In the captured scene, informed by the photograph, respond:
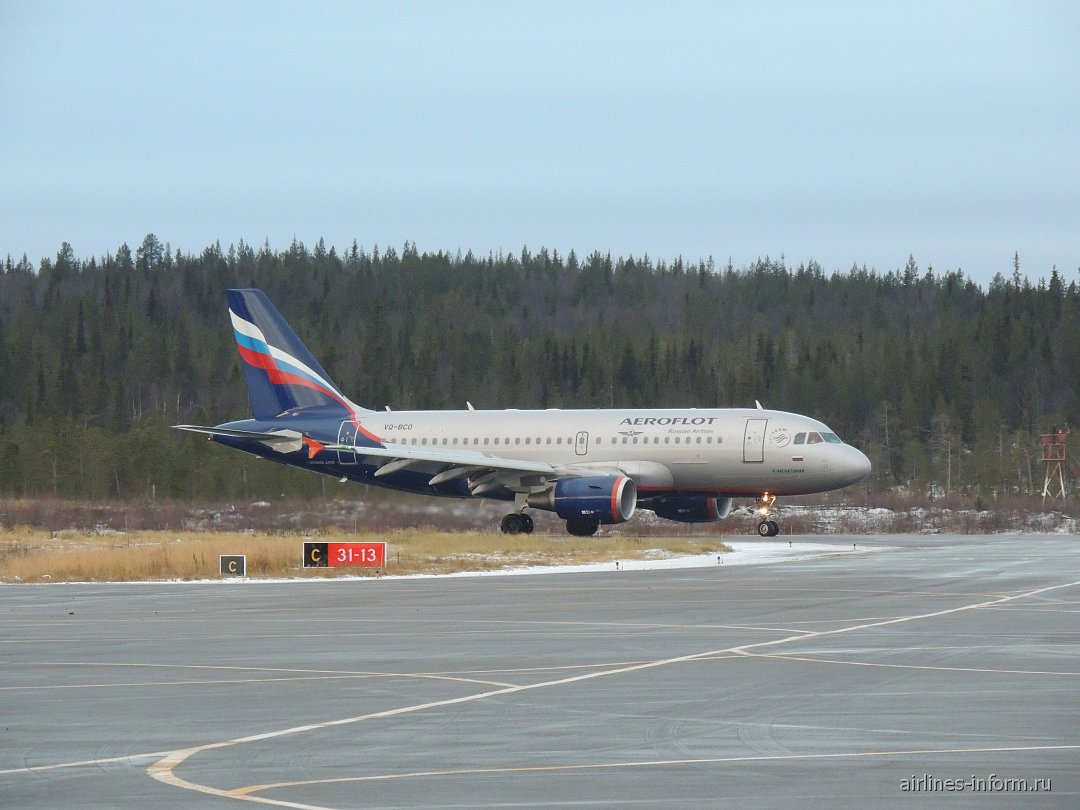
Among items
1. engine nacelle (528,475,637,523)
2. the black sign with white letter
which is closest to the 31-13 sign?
the black sign with white letter

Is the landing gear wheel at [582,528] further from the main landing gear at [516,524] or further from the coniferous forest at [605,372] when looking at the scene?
the coniferous forest at [605,372]

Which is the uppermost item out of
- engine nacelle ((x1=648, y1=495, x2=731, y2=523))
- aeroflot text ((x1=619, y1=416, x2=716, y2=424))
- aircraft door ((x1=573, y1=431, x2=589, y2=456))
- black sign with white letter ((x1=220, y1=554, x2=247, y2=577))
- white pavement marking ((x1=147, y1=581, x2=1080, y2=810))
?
aeroflot text ((x1=619, y1=416, x2=716, y2=424))

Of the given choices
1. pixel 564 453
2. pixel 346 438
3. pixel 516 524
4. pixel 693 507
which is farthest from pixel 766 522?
pixel 346 438

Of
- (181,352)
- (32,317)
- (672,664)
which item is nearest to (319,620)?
(672,664)

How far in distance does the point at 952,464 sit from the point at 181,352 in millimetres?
83609

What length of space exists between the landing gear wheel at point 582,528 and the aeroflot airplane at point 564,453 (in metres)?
0.04

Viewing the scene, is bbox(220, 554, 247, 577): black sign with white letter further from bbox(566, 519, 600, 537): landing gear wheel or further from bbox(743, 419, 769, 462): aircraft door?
bbox(743, 419, 769, 462): aircraft door

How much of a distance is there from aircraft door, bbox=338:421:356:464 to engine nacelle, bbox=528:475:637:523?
307 inches

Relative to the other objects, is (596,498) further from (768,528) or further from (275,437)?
(275,437)

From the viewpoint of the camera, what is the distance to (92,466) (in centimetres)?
8850

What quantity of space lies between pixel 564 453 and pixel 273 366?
10812mm

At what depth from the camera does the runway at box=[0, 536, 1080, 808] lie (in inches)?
347

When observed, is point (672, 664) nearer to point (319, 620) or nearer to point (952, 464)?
point (319, 620)

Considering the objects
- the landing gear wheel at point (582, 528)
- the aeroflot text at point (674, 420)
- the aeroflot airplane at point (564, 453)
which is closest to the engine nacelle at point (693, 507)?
the aeroflot airplane at point (564, 453)
